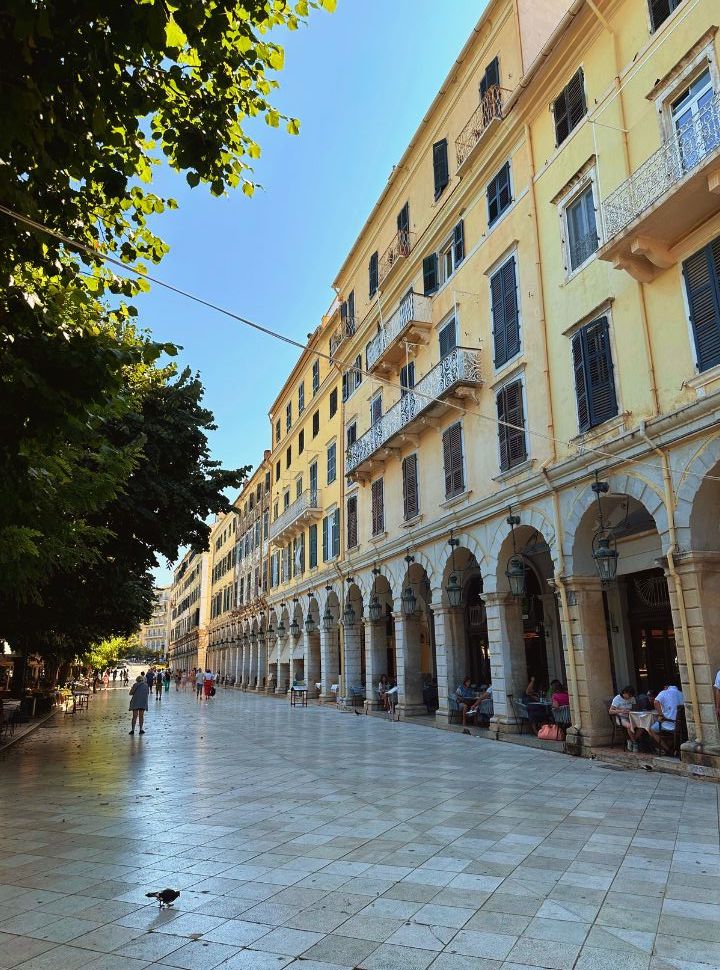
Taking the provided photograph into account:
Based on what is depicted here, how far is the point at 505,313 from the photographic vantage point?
16.2 metres

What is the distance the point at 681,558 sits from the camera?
35.0ft

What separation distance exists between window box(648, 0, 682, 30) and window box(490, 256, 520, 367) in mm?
5231

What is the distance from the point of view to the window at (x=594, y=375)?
12570 mm

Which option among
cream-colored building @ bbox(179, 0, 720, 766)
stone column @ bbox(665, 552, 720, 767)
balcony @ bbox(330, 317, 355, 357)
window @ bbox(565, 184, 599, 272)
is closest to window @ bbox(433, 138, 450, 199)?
cream-colored building @ bbox(179, 0, 720, 766)

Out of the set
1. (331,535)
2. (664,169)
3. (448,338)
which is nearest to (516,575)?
(448,338)

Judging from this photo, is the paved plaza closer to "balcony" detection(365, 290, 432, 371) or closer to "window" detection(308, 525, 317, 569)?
"balcony" detection(365, 290, 432, 371)

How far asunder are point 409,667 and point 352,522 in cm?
714

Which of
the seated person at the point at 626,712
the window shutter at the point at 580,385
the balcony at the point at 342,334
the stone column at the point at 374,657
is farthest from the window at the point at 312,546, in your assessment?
the seated person at the point at 626,712

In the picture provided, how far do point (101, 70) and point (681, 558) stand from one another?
9.85m

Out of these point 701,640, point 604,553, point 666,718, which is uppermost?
point 604,553

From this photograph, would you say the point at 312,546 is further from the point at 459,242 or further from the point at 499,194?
the point at 499,194

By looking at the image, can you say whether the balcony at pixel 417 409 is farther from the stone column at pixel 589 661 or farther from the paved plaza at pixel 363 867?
the paved plaza at pixel 363 867

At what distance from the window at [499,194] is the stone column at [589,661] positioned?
9277 mm

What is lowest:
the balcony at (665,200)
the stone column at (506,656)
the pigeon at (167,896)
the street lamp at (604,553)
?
the pigeon at (167,896)
